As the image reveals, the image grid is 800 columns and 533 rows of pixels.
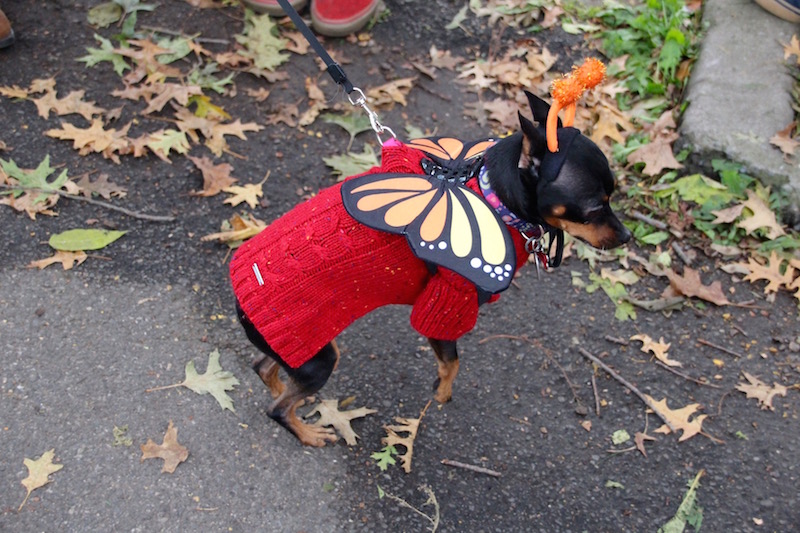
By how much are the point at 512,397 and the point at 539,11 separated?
3.44 m

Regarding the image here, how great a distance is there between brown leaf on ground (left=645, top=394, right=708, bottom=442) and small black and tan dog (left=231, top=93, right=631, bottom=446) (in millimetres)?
1131

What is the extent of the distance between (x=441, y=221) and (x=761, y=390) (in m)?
2.15

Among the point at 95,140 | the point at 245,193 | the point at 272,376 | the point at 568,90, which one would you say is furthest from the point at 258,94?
the point at 568,90

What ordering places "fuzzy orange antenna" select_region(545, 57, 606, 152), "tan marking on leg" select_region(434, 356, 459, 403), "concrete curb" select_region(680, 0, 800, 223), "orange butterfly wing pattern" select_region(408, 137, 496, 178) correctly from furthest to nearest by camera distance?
"concrete curb" select_region(680, 0, 800, 223) < "tan marking on leg" select_region(434, 356, 459, 403) < "orange butterfly wing pattern" select_region(408, 137, 496, 178) < "fuzzy orange antenna" select_region(545, 57, 606, 152)

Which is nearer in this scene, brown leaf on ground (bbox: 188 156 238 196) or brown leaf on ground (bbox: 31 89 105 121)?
brown leaf on ground (bbox: 188 156 238 196)

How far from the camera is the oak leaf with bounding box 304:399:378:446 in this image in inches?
127

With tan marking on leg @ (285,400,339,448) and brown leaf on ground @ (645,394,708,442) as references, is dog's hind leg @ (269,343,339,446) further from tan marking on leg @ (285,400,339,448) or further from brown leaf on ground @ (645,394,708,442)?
brown leaf on ground @ (645,394,708,442)

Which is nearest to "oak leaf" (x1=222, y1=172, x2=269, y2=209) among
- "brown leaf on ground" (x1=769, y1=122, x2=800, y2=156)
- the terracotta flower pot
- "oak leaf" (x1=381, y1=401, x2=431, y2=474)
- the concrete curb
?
"oak leaf" (x1=381, y1=401, x2=431, y2=474)

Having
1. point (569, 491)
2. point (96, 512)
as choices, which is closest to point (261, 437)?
point (96, 512)

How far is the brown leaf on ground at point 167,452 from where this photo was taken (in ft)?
9.89

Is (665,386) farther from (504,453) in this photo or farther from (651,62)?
(651,62)

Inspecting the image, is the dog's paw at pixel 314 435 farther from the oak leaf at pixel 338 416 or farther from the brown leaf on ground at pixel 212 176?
the brown leaf on ground at pixel 212 176

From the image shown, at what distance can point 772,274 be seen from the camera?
3.95 meters

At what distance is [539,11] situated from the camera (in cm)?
554
